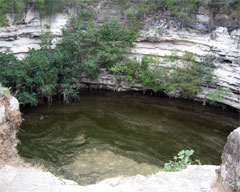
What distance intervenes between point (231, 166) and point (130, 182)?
216 centimetres

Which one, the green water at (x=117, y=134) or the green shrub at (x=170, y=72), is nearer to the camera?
the green water at (x=117, y=134)

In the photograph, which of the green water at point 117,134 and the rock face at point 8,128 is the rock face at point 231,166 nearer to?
the rock face at point 8,128

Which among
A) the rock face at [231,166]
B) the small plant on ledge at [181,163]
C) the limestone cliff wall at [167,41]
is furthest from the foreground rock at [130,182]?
the limestone cliff wall at [167,41]

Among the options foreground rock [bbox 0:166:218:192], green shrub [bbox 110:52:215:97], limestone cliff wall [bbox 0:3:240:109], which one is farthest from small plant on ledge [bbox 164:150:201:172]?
limestone cliff wall [bbox 0:3:240:109]

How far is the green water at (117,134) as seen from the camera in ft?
31.2

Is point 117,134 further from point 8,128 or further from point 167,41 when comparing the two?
point 167,41

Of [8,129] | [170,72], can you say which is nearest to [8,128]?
[8,129]

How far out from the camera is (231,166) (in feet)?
11.7

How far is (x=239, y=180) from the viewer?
3.38 m

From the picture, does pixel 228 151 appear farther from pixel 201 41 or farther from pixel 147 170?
pixel 201 41

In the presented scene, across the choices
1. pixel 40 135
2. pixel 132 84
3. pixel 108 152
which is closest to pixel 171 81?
pixel 132 84

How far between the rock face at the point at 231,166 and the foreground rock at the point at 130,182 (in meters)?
0.29

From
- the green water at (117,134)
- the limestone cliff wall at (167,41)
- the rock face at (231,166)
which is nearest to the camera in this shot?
the rock face at (231,166)

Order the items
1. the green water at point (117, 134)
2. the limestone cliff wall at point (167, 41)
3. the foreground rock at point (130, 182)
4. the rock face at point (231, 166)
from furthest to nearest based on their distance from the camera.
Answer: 1. the limestone cliff wall at point (167, 41)
2. the green water at point (117, 134)
3. the foreground rock at point (130, 182)
4. the rock face at point (231, 166)
